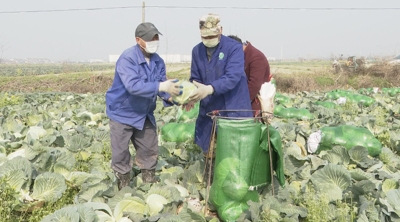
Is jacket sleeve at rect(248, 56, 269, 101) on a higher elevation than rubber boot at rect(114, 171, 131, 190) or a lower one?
higher

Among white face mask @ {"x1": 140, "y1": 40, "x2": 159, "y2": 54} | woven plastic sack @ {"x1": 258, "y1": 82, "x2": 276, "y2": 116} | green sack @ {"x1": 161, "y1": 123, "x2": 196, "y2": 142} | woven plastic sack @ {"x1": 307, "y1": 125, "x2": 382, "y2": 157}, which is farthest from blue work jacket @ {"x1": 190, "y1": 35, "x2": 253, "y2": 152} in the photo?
green sack @ {"x1": 161, "y1": 123, "x2": 196, "y2": 142}

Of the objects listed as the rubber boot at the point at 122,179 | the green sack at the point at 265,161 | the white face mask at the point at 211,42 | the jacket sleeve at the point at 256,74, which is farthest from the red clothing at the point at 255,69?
the rubber boot at the point at 122,179

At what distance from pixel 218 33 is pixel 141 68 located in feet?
2.86

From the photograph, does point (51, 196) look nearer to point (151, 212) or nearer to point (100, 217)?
point (100, 217)

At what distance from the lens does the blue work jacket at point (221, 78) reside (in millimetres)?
3303

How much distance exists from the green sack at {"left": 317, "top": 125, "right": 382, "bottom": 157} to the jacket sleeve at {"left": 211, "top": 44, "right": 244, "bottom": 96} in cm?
265

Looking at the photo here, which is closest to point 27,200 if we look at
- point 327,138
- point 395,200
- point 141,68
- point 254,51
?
point 141,68

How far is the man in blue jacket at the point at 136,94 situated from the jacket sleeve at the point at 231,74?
0.39 meters

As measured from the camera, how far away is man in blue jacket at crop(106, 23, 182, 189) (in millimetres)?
3133

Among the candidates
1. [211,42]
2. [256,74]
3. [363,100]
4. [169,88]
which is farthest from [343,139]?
[363,100]

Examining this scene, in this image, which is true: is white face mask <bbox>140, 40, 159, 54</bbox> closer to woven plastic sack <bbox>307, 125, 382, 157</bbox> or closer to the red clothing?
the red clothing

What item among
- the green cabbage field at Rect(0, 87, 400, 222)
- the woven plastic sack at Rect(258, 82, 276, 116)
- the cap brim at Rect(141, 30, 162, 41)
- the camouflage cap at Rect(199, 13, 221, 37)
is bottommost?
the green cabbage field at Rect(0, 87, 400, 222)

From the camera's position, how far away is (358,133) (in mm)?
5340

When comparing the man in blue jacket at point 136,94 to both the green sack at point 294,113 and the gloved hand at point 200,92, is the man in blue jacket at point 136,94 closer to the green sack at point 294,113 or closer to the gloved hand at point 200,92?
the gloved hand at point 200,92
